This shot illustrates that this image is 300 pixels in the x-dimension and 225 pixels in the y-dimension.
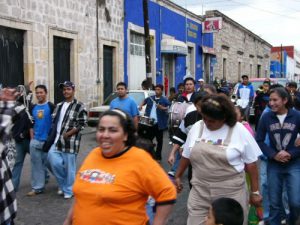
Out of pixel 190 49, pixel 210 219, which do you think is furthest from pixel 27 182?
pixel 190 49

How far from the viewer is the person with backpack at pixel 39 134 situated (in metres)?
7.18

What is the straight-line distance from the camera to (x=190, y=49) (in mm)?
31203

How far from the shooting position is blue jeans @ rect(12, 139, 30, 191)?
7184 millimetres

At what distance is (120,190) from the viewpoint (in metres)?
2.85

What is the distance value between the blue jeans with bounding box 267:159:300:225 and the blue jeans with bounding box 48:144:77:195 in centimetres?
311

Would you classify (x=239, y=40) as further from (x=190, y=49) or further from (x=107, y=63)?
(x=107, y=63)

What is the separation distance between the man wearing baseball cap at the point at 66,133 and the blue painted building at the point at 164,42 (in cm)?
1460

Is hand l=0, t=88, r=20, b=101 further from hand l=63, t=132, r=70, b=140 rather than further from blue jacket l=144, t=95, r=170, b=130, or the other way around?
blue jacket l=144, t=95, r=170, b=130

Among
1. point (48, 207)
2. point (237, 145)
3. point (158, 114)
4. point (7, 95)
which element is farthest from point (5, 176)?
point (158, 114)

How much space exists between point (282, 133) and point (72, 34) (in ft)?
44.3

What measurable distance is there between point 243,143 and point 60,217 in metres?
3.19

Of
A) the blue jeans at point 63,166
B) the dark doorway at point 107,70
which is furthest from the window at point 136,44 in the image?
the blue jeans at point 63,166

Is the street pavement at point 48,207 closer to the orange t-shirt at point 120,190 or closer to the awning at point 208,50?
the orange t-shirt at point 120,190

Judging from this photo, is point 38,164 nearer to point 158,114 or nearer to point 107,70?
point 158,114
